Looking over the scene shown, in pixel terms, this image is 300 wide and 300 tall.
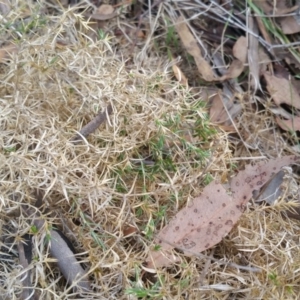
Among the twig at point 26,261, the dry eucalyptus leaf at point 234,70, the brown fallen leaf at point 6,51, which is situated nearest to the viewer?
the twig at point 26,261

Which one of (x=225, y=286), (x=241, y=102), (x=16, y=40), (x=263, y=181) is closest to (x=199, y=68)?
(x=241, y=102)

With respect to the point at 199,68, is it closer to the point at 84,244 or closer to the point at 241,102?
the point at 241,102

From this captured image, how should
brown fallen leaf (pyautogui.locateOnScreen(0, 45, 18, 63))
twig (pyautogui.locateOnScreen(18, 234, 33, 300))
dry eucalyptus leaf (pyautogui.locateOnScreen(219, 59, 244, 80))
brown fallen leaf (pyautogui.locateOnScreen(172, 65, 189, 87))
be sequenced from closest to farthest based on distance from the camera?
1. twig (pyautogui.locateOnScreen(18, 234, 33, 300))
2. brown fallen leaf (pyautogui.locateOnScreen(0, 45, 18, 63))
3. brown fallen leaf (pyautogui.locateOnScreen(172, 65, 189, 87))
4. dry eucalyptus leaf (pyautogui.locateOnScreen(219, 59, 244, 80))

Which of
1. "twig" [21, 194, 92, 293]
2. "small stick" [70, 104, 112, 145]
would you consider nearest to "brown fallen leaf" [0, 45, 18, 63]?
"small stick" [70, 104, 112, 145]

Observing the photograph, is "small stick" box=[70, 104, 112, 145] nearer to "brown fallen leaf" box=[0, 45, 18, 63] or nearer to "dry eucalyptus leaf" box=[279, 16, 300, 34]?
"brown fallen leaf" box=[0, 45, 18, 63]

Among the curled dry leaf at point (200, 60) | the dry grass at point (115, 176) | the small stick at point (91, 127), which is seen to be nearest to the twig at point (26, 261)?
the dry grass at point (115, 176)

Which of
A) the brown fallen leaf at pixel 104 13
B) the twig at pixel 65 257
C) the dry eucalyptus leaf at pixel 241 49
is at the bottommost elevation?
the twig at pixel 65 257

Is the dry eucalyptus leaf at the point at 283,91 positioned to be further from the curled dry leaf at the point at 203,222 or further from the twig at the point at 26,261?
the twig at the point at 26,261
